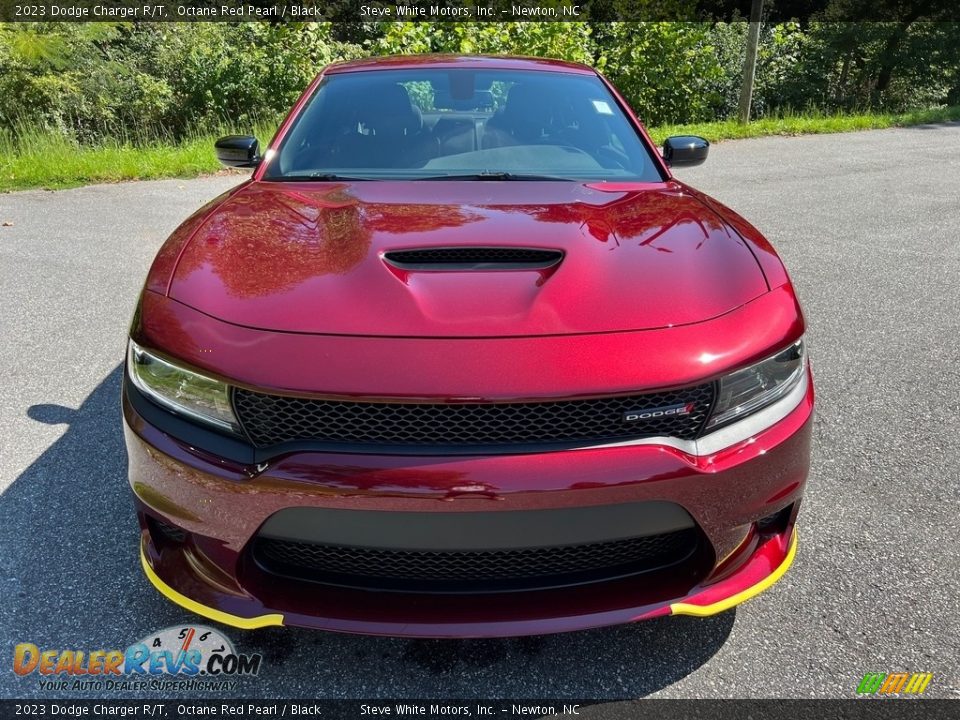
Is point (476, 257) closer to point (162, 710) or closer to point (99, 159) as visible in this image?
point (162, 710)

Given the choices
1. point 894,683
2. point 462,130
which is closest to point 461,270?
point 462,130

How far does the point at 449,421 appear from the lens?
4.61 feet

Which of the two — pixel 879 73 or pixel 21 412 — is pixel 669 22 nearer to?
pixel 879 73

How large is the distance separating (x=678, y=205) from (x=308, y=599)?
5.32 feet

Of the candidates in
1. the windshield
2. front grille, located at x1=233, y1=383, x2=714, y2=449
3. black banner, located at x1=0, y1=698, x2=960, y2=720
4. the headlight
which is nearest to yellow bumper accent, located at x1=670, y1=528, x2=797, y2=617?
black banner, located at x1=0, y1=698, x2=960, y2=720

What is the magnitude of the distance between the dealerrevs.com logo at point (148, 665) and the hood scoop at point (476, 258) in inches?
44.9

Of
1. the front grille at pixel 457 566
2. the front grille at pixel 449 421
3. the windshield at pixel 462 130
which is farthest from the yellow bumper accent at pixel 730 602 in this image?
the windshield at pixel 462 130

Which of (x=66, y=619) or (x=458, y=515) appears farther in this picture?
(x=66, y=619)

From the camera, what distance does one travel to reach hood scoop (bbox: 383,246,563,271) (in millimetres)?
1710

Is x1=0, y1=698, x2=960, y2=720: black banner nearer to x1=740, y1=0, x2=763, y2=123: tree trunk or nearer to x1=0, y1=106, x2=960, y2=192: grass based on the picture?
x1=0, y1=106, x2=960, y2=192: grass

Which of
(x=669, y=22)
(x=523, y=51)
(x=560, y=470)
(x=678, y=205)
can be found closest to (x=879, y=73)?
(x=669, y=22)

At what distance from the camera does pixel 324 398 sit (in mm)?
1378

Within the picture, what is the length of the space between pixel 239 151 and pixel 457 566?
2.24m

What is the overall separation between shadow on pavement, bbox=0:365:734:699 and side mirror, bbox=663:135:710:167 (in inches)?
79.5
